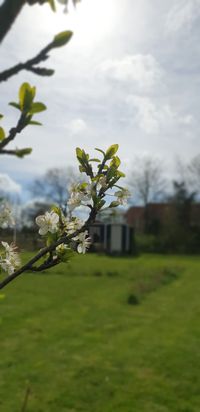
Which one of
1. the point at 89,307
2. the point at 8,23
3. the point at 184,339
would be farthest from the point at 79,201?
the point at 89,307

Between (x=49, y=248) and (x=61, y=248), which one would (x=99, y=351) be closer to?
(x=61, y=248)

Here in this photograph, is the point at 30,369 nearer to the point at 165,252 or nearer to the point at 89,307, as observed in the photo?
the point at 89,307

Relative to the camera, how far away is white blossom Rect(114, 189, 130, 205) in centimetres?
175

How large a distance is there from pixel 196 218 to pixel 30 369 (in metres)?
46.5

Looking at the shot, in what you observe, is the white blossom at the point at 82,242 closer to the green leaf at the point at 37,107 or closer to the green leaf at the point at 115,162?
the green leaf at the point at 115,162

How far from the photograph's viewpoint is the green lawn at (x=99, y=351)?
619 cm

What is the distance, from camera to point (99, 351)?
8367 mm

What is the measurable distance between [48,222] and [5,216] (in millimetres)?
165

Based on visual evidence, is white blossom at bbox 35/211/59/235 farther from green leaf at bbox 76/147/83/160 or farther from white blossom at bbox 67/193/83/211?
green leaf at bbox 76/147/83/160

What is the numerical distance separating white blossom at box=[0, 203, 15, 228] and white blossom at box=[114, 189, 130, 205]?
0.41 m

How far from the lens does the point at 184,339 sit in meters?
9.47

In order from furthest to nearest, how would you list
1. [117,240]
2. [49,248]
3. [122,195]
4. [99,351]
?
[117,240] → [99,351] → [122,195] → [49,248]

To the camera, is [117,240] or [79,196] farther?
[117,240]

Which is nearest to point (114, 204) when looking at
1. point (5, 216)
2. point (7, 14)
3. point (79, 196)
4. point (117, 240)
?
point (79, 196)
